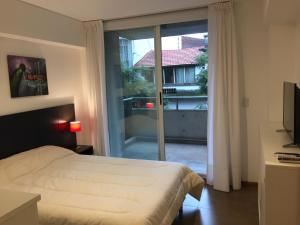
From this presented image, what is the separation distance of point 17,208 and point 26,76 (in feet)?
8.29

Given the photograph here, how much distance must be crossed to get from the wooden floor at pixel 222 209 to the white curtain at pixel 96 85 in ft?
5.72

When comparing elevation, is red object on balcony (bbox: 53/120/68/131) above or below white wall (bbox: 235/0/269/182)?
below

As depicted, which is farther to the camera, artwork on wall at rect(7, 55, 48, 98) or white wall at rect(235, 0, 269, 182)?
white wall at rect(235, 0, 269, 182)

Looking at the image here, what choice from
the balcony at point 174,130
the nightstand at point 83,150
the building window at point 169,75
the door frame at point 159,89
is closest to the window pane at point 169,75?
the building window at point 169,75

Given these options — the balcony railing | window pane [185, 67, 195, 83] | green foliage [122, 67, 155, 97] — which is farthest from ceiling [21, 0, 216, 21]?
the balcony railing

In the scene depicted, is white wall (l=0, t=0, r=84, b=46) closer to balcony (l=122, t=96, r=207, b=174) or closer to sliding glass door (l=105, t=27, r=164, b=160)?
sliding glass door (l=105, t=27, r=164, b=160)

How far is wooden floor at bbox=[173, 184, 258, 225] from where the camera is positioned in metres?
2.71

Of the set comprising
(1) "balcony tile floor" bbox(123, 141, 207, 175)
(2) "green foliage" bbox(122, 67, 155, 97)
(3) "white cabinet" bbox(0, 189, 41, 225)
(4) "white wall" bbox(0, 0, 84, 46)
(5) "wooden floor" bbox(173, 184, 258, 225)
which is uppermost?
(4) "white wall" bbox(0, 0, 84, 46)

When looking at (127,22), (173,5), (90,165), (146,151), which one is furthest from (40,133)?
(173,5)

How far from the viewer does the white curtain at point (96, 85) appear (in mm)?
4035

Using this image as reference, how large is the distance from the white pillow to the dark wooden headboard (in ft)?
0.41

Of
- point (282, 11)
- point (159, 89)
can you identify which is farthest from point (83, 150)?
point (282, 11)

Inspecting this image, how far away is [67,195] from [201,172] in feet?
8.09

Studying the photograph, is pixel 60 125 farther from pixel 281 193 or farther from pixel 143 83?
pixel 281 193
